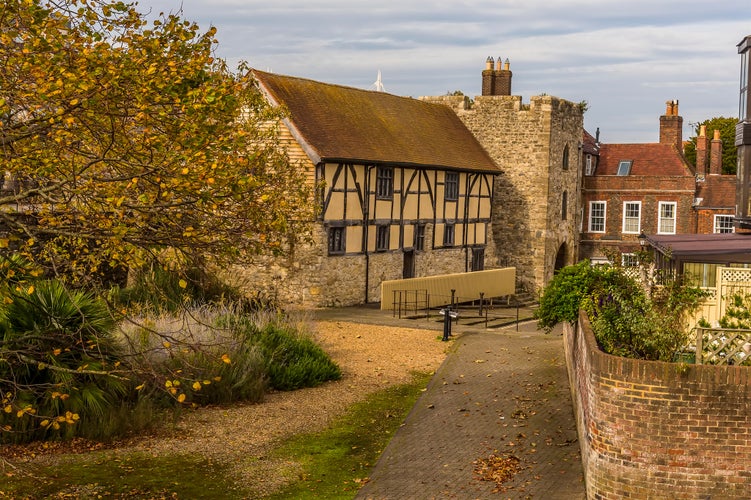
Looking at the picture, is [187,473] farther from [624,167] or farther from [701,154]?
[701,154]

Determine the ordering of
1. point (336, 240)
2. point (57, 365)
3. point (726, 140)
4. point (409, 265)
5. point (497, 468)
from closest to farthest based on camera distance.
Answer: point (497, 468) < point (57, 365) < point (336, 240) < point (409, 265) < point (726, 140)

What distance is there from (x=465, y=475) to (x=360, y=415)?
12.7ft

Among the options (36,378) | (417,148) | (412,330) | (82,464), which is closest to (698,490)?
(82,464)

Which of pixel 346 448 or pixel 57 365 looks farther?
pixel 346 448

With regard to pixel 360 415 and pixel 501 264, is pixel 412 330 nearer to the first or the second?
pixel 360 415

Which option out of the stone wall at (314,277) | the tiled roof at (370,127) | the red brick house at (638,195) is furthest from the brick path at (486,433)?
the red brick house at (638,195)

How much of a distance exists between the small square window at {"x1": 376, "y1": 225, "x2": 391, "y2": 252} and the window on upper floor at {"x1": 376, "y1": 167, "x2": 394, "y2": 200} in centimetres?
109

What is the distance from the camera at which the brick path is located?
1212 cm

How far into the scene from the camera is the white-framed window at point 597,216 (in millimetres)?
46812

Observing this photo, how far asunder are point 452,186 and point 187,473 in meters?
25.5

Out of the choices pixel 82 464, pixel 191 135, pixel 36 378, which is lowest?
pixel 82 464

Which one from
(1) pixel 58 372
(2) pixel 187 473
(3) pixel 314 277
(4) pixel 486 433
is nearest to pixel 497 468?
(4) pixel 486 433

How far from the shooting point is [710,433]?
10.4 m

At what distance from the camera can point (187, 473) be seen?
41.7ft
